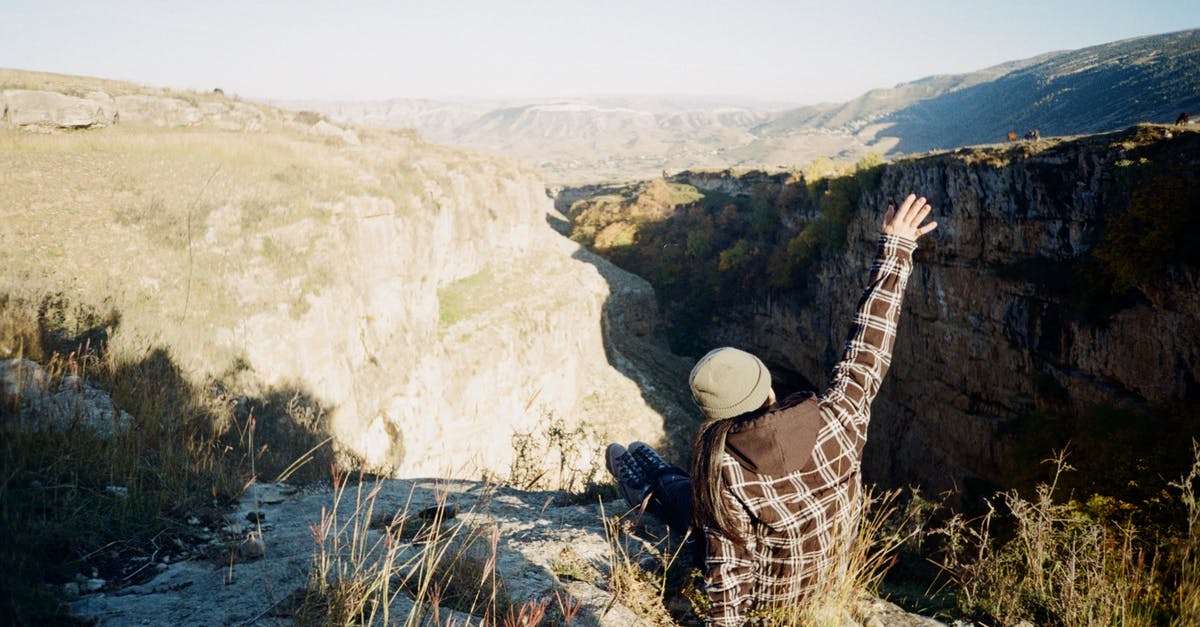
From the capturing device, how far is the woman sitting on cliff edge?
251 centimetres

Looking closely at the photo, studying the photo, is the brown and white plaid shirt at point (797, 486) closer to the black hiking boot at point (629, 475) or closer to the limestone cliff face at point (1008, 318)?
the black hiking boot at point (629, 475)

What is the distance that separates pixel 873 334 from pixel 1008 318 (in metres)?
20.5

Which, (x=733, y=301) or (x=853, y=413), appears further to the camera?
(x=733, y=301)

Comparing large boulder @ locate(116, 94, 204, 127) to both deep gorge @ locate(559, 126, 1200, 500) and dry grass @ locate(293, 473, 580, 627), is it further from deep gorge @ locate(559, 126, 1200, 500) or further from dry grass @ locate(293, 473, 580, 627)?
deep gorge @ locate(559, 126, 1200, 500)

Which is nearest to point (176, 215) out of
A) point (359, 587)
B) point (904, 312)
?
point (359, 587)

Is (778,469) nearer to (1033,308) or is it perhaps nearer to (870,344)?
(870,344)

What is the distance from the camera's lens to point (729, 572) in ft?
8.70

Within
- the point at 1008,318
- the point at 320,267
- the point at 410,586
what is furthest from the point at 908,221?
the point at 1008,318

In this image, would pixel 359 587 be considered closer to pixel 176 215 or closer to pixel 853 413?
pixel 853 413

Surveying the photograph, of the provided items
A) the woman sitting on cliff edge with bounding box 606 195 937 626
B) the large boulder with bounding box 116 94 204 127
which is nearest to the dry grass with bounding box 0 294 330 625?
the woman sitting on cliff edge with bounding box 606 195 937 626

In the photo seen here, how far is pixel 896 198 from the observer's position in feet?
81.2

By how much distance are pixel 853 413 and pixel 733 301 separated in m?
40.7

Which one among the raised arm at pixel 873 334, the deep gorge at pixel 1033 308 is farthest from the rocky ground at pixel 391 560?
the deep gorge at pixel 1033 308

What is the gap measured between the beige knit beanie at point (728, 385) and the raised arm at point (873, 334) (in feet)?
1.46
